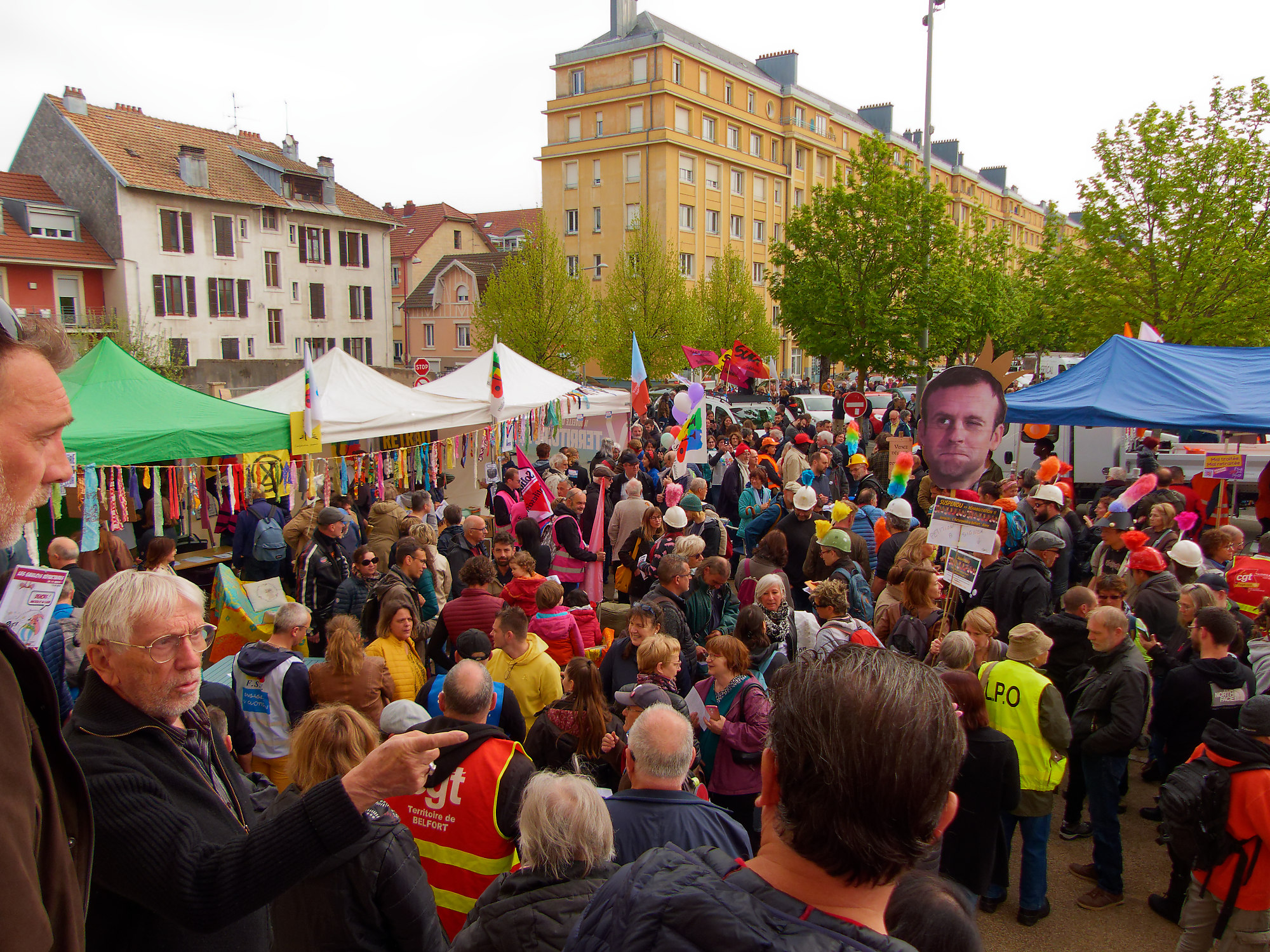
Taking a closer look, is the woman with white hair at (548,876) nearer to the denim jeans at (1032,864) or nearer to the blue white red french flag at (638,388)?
the denim jeans at (1032,864)

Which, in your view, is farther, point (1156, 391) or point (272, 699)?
point (1156, 391)

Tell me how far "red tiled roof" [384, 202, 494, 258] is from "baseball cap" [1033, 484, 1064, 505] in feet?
174

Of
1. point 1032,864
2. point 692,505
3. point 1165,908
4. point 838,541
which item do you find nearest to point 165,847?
point 1032,864

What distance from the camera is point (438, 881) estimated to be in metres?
3.24

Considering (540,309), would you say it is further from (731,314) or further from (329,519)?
(329,519)

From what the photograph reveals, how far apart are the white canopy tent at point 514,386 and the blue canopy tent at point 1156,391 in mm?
7664

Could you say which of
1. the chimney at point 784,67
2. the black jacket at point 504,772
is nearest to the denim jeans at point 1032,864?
the black jacket at point 504,772

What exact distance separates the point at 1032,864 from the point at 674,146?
48.0 metres

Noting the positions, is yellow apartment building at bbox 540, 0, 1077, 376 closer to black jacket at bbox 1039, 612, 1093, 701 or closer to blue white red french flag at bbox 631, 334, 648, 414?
blue white red french flag at bbox 631, 334, 648, 414

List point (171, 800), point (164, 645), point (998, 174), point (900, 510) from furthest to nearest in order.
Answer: point (998, 174) < point (900, 510) < point (164, 645) < point (171, 800)

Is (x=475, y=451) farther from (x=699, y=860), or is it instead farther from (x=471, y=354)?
(x=471, y=354)

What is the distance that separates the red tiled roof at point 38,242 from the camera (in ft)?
103

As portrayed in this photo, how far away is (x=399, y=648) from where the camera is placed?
5355 millimetres

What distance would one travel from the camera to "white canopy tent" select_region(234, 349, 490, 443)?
10.3m
